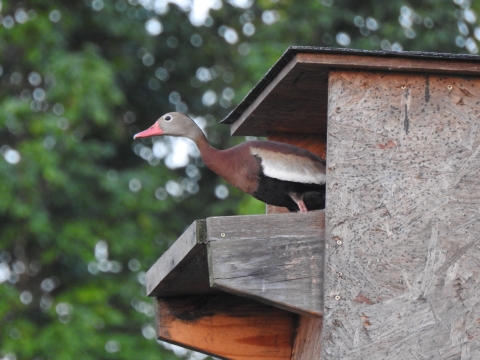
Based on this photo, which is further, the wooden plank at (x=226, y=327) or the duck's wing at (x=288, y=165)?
the wooden plank at (x=226, y=327)

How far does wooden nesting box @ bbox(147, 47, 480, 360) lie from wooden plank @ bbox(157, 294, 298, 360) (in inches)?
25.0

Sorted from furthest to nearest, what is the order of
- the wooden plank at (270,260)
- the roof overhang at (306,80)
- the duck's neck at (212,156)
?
the duck's neck at (212,156), the roof overhang at (306,80), the wooden plank at (270,260)

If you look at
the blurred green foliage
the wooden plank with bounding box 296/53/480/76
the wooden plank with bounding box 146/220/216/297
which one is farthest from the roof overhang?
the blurred green foliage

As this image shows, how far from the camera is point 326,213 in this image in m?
2.77

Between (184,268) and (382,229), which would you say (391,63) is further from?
(184,268)

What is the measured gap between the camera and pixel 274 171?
3303 mm

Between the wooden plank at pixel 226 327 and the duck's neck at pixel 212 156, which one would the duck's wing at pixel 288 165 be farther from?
the wooden plank at pixel 226 327

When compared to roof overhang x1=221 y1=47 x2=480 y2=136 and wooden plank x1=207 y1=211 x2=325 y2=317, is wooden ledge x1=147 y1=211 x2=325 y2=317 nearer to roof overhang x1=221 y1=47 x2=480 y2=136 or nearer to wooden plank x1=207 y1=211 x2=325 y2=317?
wooden plank x1=207 y1=211 x2=325 y2=317

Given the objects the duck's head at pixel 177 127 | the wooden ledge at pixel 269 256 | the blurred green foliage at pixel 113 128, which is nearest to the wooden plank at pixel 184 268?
the wooden ledge at pixel 269 256

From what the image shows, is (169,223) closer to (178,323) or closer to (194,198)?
(194,198)

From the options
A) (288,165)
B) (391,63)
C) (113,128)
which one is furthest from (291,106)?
(113,128)

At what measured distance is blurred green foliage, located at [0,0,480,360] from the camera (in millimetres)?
8148

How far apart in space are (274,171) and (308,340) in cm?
61

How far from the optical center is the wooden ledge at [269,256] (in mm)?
2719
